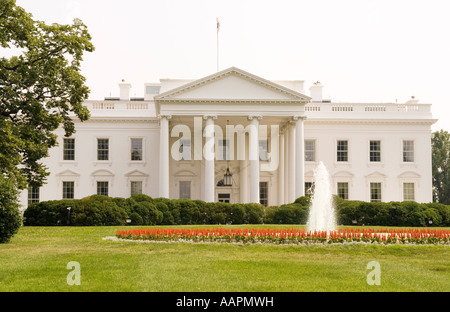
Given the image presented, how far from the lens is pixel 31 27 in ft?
76.4

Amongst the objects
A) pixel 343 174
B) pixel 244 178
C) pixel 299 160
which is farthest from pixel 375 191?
pixel 244 178

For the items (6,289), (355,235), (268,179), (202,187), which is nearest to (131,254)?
(6,289)

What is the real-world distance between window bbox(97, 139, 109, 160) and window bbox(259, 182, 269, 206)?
14.1 meters

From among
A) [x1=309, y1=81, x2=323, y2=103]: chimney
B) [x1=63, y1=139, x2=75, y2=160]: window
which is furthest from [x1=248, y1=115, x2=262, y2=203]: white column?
[x1=63, y1=139, x2=75, y2=160]: window

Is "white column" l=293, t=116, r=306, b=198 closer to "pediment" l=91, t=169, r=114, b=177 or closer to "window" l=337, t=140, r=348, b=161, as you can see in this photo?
"window" l=337, t=140, r=348, b=161

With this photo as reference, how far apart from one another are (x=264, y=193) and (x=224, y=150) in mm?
5386

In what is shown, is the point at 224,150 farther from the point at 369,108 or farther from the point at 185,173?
the point at 369,108

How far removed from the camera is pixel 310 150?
47.2m

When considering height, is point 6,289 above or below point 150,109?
below

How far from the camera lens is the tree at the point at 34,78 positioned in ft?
74.8

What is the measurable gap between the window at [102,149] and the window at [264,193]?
1409 centimetres

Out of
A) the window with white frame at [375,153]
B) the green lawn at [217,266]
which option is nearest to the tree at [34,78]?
the green lawn at [217,266]
